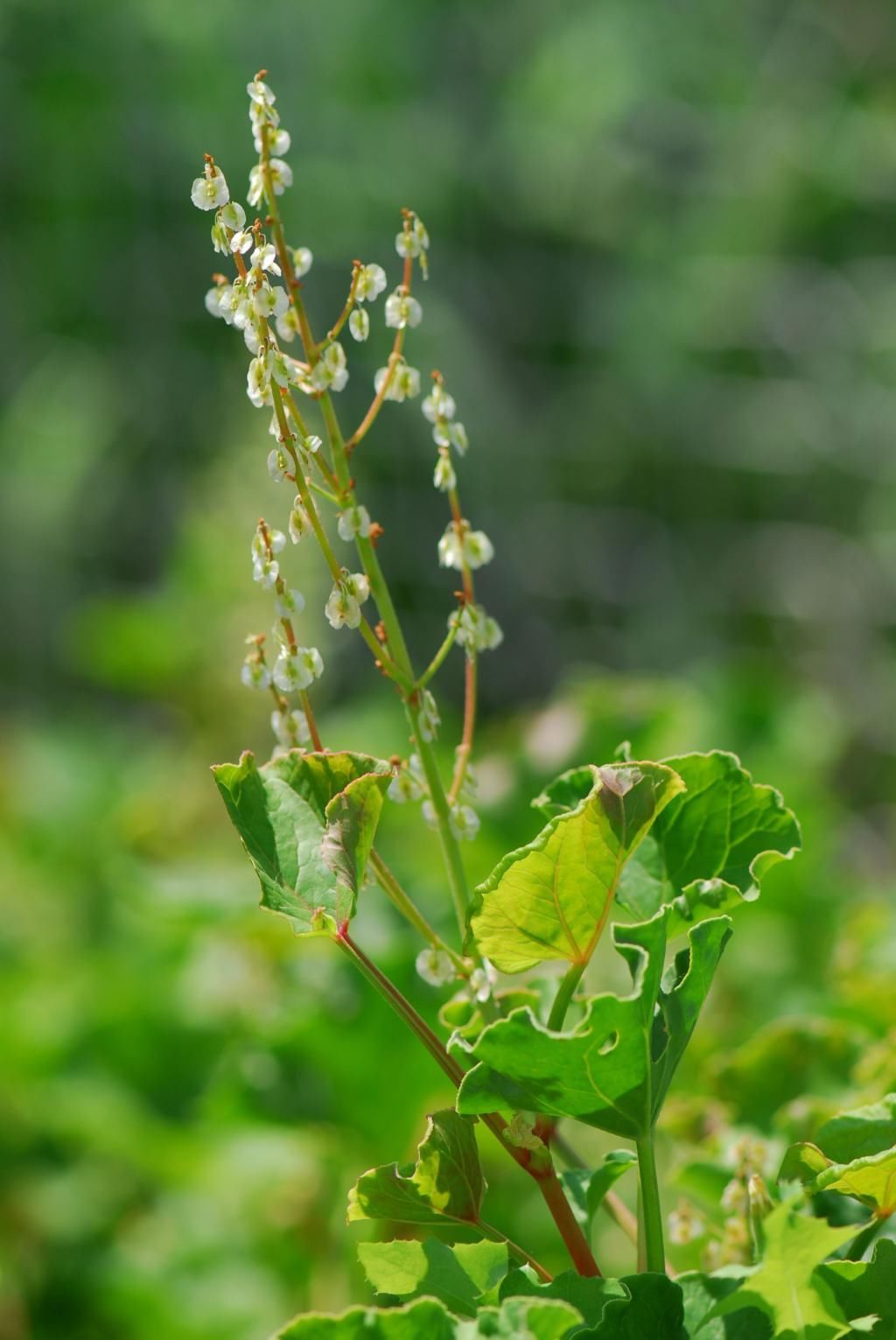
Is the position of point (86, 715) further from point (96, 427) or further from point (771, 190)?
point (771, 190)

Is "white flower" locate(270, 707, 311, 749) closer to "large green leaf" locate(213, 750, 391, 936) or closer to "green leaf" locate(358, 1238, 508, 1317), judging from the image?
"large green leaf" locate(213, 750, 391, 936)

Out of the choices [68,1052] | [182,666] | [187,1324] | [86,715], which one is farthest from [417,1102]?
[86,715]

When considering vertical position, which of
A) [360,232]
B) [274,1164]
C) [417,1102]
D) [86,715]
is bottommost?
[86,715]

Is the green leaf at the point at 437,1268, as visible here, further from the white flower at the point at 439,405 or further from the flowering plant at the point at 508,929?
the white flower at the point at 439,405

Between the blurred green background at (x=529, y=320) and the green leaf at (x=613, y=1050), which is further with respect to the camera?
the blurred green background at (x=529, y=320)

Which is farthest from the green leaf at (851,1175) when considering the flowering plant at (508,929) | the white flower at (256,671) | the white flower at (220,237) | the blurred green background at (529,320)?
the blurred green background at (529,320)

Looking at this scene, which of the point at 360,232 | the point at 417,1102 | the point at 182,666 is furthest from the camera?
the point at 360,232

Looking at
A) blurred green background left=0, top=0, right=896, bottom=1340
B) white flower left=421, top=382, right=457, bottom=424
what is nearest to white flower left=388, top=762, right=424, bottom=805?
white flower left=421, top=382, right=457, bottom=424

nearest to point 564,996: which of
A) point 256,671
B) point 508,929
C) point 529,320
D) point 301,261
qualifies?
point 508,929
